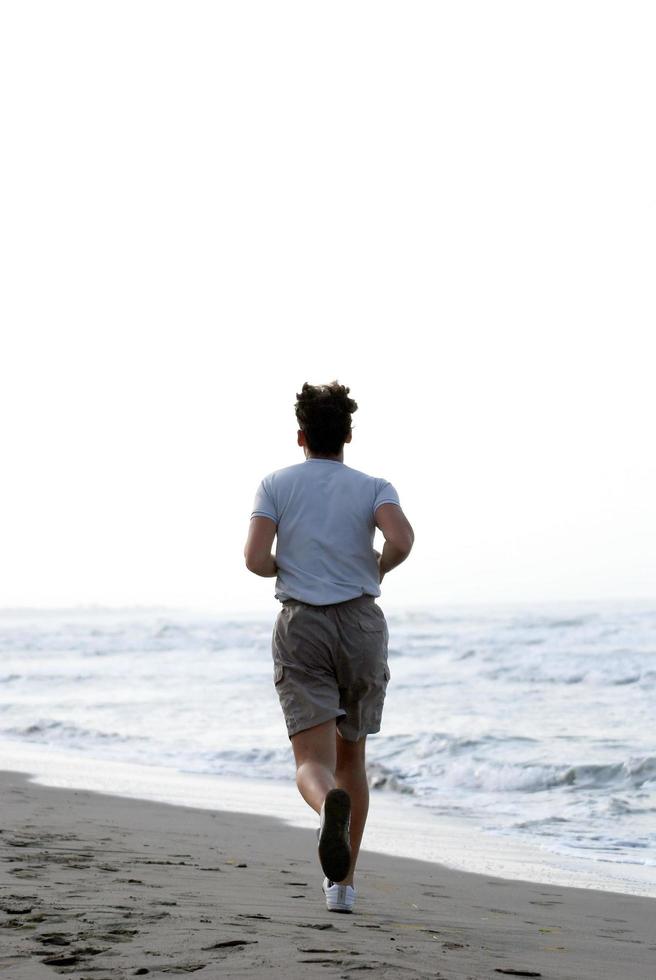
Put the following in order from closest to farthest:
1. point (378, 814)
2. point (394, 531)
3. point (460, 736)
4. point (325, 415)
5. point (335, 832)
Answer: point (335, 832), point (394, 531), point (325, 415), point (378, 814), point (460, 736)

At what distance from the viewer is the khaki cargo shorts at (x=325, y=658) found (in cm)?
362

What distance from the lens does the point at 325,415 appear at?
379 cm

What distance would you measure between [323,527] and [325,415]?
400 mm

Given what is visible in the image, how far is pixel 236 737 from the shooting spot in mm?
11461

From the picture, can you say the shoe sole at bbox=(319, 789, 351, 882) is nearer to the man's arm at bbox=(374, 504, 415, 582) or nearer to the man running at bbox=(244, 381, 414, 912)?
the man running at bbox=(244, 381, 414, 912)

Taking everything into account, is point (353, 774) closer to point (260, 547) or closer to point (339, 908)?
point (339, 908)

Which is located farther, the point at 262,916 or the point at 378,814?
the point at 378,814

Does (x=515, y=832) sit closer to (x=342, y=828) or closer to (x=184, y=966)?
(x=342, y=828)

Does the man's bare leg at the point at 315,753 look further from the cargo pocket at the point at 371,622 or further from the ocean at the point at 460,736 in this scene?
the ocean at the point at 460,736

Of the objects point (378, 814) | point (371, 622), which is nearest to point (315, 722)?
point (371, 622)

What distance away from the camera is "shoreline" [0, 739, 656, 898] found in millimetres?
5484

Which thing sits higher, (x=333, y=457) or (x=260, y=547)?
(x=333, y=457)

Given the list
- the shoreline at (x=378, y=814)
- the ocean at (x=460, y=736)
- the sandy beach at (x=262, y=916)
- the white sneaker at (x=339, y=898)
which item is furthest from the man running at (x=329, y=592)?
the ocean at (x=460, y=736)

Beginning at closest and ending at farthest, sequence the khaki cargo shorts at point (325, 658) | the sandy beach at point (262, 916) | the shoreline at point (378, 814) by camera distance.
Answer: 1. the sandy beach at point (262, 916)
2. the khaki cargo shorts at point (325, 658)
3. the shoreline at point (378, 814)
